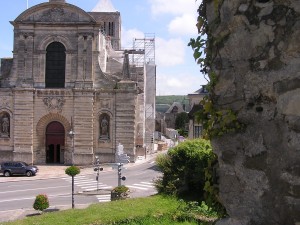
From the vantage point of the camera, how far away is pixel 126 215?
12234 mm

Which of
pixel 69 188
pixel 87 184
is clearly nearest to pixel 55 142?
pixel 87 184

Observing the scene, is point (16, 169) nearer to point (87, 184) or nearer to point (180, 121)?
point (87, 184)

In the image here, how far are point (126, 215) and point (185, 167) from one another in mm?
3997

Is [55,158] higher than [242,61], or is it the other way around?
[242,61]

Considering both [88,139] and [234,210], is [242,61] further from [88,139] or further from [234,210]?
[88,139]

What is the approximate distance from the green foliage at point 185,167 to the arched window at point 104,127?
21.2m

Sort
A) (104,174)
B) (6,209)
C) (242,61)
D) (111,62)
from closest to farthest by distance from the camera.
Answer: (242,61) → (6,209) → (104,174) → (111,62)

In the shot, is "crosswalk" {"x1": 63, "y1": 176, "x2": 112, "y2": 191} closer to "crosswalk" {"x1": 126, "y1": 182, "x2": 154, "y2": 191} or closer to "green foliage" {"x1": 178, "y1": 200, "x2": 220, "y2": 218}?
"crosswalk" {"x1": 126, "y1": 182, "x2": 154, "y2": 191}

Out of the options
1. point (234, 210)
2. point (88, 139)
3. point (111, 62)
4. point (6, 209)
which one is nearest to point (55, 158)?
point (88, 139)

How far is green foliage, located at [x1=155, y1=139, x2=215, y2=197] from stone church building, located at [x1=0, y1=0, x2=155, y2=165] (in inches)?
808

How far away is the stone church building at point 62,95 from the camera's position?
36688mm

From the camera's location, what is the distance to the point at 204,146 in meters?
15.7

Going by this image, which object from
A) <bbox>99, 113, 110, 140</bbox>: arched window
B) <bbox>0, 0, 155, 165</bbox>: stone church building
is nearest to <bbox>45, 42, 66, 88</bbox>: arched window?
<bbox>0, 0, 155, 165</bbox>: stone church building

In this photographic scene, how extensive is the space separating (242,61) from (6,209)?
1872 centimetres
